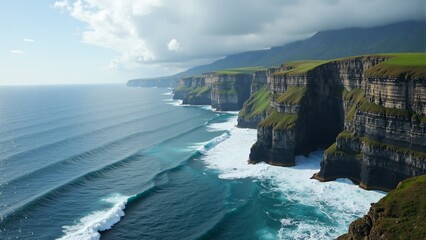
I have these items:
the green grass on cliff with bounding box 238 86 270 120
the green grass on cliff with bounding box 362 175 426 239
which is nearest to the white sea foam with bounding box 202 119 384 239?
the green grass on cliff with bounding box 362 175 426 239

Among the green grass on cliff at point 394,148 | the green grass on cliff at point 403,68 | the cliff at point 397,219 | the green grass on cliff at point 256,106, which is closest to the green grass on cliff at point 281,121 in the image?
the green grass on cliff at point 394,148

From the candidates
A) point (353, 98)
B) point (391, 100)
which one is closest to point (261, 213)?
point (391, 100)

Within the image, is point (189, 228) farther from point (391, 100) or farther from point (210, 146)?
point (210, 146)

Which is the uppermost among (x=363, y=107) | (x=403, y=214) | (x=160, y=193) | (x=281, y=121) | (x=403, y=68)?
(x=403, y=68)

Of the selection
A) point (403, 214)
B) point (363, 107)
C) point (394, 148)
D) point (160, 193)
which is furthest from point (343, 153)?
point (403, 214)

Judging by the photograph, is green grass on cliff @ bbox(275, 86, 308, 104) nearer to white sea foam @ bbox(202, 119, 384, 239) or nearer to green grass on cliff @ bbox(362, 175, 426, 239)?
white sea foam @ bbox(202, 119, 384, 239)

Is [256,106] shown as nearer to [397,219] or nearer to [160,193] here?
[160,193]

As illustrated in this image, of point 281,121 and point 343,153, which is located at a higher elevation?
point 281,121
